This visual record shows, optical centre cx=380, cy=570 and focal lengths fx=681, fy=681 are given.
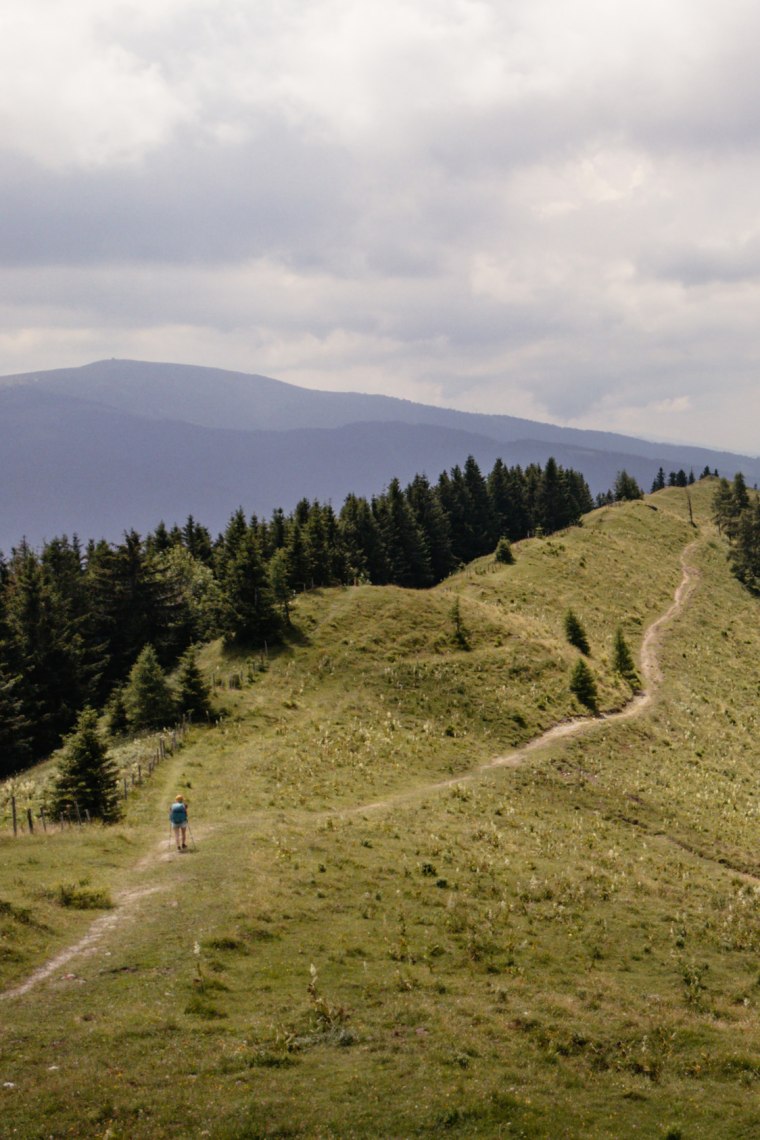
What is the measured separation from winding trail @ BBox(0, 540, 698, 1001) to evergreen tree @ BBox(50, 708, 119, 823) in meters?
5.54

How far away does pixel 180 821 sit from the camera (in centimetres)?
2780

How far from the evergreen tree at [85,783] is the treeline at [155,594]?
25889mm

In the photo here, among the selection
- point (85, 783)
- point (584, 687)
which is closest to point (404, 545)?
point (584, 687)

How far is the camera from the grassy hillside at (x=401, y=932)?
44.5 ft

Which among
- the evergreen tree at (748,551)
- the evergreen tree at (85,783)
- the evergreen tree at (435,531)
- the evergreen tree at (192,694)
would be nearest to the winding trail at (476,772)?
the evergreen tree at (85,783)

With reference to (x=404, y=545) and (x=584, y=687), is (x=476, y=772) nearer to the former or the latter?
(x=584, y=687)

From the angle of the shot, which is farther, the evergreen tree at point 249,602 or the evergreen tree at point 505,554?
the evergreen tree at point 505,554

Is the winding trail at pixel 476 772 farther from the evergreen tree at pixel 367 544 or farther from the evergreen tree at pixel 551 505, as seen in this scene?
the evergreen tree at pixel 367 544

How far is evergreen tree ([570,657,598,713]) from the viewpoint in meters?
55.5

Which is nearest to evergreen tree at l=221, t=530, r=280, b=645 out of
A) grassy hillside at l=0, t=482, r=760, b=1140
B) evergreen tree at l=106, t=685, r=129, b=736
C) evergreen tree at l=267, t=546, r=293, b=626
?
evergreen tree at l=267, t=546, r=293, b=626

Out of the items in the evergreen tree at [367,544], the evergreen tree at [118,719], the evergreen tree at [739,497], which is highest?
the evergreen tree at [739,497]

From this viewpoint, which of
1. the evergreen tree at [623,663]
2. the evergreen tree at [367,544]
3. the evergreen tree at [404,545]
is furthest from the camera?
the evergreen tree at [404,545]

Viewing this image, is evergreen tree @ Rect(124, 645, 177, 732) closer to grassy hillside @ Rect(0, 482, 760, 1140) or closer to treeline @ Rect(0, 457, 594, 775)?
grassy hillside @ Rect(0, 482, 760, 1140)

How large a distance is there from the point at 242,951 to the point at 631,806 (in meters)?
27.8
